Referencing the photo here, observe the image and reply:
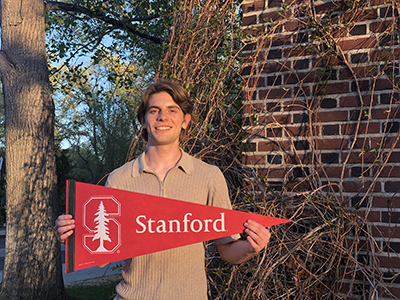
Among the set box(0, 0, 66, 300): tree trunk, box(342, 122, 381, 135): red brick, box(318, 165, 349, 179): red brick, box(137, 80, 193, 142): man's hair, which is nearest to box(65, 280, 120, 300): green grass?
box(0, 0, 66, 300): tree trunk

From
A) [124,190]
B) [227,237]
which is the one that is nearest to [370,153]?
[227,237]

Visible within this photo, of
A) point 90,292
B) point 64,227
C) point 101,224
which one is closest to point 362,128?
point 101,224

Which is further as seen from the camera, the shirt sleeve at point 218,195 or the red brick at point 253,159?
the red brick at point 253,159

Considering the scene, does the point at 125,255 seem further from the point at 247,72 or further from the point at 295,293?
the point at 247,72

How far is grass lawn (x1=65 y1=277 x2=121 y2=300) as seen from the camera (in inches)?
260

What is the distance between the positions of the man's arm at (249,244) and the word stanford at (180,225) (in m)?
0.12

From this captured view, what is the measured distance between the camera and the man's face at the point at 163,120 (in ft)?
6.42

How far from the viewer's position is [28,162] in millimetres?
5828

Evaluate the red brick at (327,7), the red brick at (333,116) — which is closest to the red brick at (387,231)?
the red brick at (333,116)

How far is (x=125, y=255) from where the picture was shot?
1848 millimetres

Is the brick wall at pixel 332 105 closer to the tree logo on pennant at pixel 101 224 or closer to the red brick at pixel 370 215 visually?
the red brick at pixel 370 215

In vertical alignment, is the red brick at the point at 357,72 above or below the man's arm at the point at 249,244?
above

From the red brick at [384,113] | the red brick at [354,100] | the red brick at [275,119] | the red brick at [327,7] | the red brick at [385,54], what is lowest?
the red brick at [384,113]

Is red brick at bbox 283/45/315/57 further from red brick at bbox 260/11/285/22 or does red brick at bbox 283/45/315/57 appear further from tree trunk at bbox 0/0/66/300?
tree trunk at bbox 0/0/66/300
